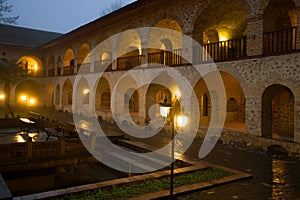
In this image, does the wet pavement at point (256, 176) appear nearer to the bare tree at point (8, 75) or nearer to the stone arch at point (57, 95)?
the bare tree at point (8, 75)

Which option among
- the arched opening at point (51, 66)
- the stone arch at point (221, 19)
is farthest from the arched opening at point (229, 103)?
the arched opening at point (51, 66)

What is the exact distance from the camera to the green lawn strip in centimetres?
584

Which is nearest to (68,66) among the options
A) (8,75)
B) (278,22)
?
(8,75)

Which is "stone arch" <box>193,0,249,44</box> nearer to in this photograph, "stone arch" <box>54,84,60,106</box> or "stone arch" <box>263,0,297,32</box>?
"stone arch" <box>263,0,297,32</box>

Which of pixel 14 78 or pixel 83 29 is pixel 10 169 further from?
pixel 83 29

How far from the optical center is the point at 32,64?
34.8m

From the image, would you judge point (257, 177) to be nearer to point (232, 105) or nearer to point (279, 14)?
point (279, 14)

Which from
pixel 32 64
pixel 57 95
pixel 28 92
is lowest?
pixel 57 95

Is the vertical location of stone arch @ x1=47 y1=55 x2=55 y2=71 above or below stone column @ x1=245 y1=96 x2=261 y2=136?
above

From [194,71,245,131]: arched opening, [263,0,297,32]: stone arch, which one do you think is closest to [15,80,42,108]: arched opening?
[194,71,245,131]: arched opening

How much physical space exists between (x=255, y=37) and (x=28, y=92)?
27.6 meters

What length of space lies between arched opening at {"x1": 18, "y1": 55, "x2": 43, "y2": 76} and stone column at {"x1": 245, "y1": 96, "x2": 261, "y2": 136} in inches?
1062

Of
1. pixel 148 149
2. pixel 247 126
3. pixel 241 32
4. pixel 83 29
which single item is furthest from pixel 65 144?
pixel 83 29

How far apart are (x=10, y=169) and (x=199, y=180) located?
5.50 metres
